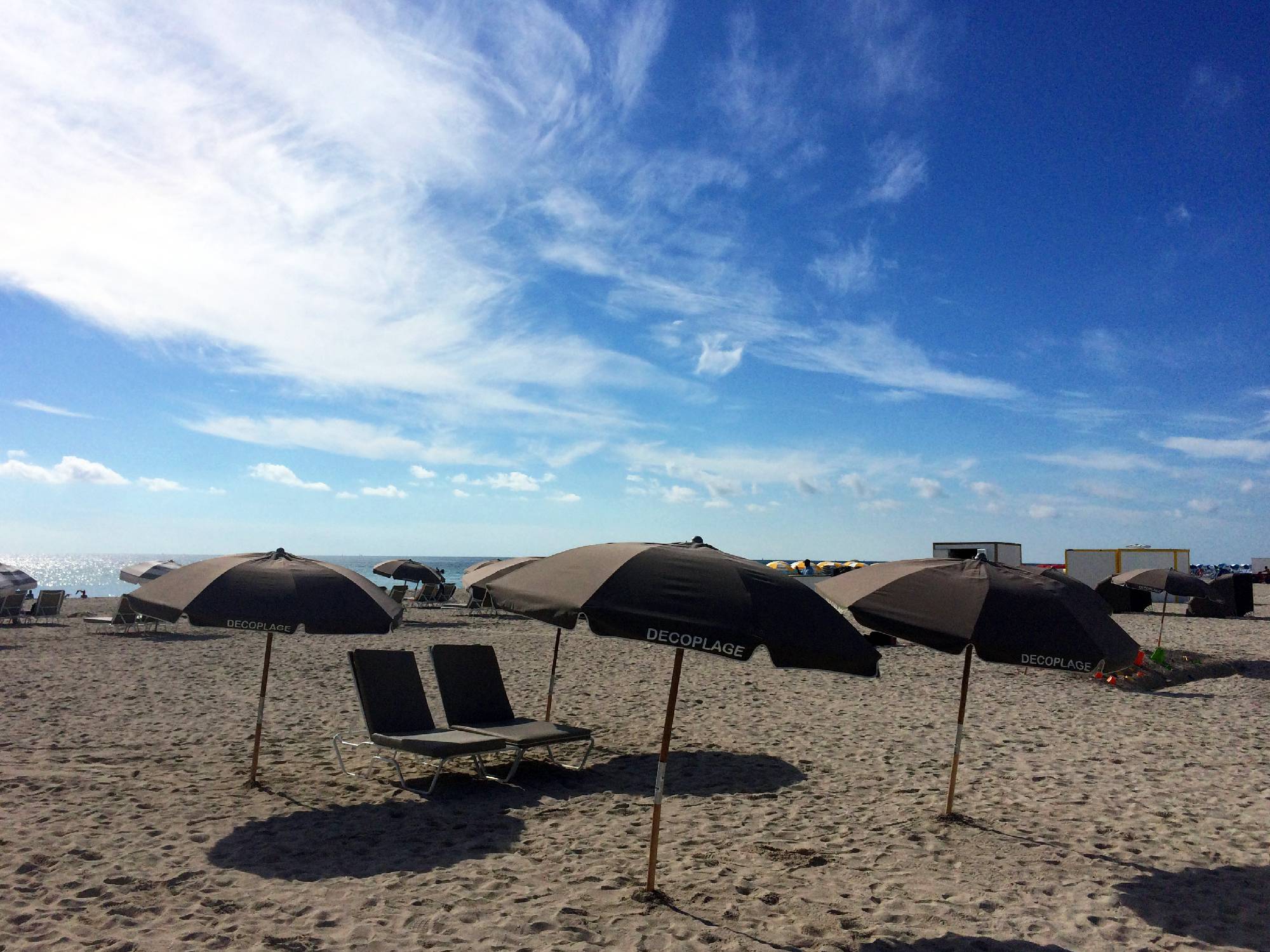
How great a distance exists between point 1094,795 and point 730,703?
5034 mm

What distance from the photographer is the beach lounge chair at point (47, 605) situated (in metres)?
22.3

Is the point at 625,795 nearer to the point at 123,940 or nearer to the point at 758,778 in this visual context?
the point at 758,778

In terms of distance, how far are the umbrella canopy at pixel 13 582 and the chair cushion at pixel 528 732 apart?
53.9 feet

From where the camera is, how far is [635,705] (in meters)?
11.4

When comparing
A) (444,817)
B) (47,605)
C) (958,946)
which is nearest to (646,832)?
(444,817)

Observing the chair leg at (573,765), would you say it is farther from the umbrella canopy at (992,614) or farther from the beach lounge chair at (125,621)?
the beach lounge chair at (125,621)

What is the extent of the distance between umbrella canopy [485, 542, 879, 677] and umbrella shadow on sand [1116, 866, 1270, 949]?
2.29m

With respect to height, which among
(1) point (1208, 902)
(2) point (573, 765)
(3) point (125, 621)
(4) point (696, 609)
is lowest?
(3) point (125, 621)

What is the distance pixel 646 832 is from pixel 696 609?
260 centimetres

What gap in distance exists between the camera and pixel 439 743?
684 cm

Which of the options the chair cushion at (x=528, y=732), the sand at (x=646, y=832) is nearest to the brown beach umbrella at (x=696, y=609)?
the sand at (x=646, y=832)

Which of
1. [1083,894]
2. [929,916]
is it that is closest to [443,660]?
[929,916]

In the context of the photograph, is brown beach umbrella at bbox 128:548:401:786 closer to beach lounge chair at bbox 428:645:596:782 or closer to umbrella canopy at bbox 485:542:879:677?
beach lounge chair at bbox 428:645:596:782

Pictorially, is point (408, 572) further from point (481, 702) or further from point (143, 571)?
point (481, 702)
